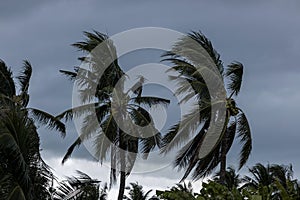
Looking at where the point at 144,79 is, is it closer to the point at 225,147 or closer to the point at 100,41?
the point at 100,41

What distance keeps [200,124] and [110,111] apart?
3.71m

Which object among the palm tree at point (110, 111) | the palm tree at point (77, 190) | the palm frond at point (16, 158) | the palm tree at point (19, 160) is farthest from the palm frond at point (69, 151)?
the palm frond at point (16, 158)

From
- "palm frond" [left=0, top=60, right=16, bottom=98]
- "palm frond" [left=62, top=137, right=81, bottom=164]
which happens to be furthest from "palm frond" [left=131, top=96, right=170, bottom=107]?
"palm frond" [left=0, top=60, right=16, bottom=98]

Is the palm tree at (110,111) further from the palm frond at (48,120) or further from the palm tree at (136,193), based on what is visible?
the palm tree at (136,193)

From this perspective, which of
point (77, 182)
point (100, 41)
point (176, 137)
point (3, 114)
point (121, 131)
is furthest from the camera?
point (100, 41)

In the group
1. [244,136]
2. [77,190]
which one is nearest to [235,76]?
[244,136]

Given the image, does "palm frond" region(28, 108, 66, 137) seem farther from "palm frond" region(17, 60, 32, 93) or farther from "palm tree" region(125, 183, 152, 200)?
"palm tree" region(125, 183, 152, 200)

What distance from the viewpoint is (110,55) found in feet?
81.2

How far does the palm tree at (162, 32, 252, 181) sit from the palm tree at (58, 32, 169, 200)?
151cm

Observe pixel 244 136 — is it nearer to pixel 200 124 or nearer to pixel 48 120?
pixel 200 124

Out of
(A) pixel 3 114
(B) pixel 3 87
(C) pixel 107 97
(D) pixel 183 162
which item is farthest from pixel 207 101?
(A) pixel 3 114

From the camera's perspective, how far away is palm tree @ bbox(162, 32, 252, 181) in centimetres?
2170

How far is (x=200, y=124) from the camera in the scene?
22078 mm

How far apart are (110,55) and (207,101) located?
16.1ft
